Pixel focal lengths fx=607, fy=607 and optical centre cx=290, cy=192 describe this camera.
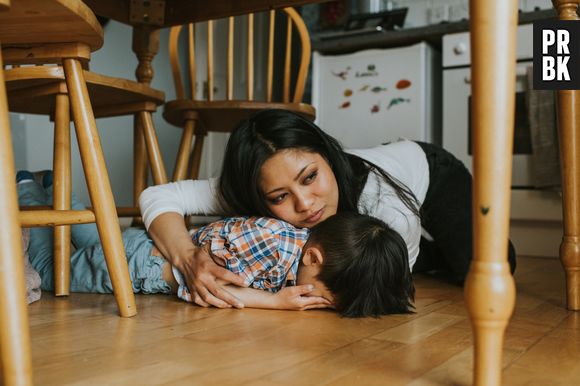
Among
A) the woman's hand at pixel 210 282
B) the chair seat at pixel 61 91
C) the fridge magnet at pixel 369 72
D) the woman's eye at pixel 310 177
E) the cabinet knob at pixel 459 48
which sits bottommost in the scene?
the woman's hand at pixel 210 282

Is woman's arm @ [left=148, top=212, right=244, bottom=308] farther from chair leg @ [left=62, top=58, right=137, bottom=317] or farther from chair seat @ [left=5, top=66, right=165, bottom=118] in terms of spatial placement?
chair seat @ [left=5, top=66, right=165, bottom=118]

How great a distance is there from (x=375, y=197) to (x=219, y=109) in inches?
27.7

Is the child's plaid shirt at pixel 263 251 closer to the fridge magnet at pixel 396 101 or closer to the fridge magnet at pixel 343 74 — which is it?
the fridge magnet at pixel 396 101

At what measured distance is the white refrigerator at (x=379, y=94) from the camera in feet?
8.35

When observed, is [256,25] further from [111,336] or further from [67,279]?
[111,336]

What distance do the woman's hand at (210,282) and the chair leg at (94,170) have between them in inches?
6.5

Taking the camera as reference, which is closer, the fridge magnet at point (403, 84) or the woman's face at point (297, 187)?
the woman's face at point (297, 187)

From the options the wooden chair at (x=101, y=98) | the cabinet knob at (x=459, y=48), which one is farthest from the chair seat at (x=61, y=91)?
the cabinet knob at (x=459, y=48)

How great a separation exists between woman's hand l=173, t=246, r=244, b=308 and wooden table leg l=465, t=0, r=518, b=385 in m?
0.63

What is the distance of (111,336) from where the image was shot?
92 cm

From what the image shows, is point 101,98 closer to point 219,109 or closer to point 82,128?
point 219,109

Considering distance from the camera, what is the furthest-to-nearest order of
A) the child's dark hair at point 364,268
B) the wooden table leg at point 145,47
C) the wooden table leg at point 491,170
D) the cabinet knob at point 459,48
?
the cabinet knob at point 459,48
the wooden table leg at point 145,47
the child's dark hair at point 364,268
the wooden table leg at point 491,170

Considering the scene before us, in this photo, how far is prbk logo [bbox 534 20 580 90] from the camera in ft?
3.63

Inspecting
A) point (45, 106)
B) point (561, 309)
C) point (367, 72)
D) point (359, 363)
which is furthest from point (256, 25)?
point (359, 363)
